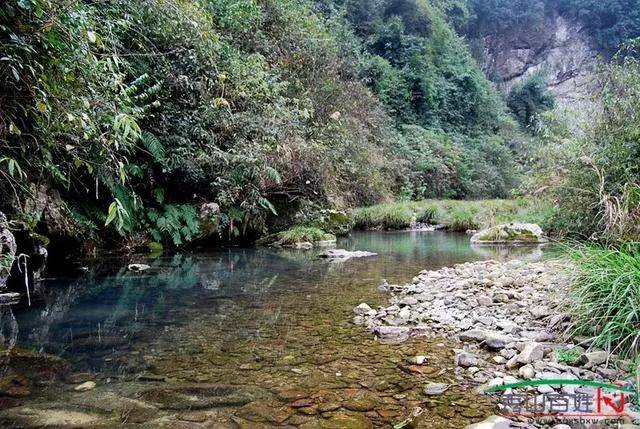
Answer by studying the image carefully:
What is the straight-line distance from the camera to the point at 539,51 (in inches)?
1470

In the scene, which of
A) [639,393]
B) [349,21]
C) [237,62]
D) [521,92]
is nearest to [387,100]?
[349,21]

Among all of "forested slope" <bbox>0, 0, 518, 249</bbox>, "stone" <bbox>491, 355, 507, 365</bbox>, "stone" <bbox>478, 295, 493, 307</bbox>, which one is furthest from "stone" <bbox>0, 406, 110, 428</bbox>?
"stone" <bbox>478, 295, 493, 307</bbox>

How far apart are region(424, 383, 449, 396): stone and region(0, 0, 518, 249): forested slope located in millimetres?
2179

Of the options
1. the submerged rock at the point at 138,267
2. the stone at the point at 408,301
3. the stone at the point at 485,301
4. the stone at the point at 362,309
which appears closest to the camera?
the stone at the point at 485,301

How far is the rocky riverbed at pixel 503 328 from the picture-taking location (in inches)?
93.4

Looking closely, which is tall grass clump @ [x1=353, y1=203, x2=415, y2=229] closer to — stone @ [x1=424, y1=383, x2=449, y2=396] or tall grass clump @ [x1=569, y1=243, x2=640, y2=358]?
tall grass clump @ [x1=569, y1=243, x2=640, y2=358]

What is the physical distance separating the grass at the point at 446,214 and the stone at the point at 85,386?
1311cm

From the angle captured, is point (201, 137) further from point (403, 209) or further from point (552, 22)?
point (552, 22)

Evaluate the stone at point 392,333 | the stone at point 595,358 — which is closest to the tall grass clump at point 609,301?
the stone at point 595,358

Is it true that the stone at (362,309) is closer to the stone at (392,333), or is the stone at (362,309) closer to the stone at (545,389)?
the stone at (392,333)

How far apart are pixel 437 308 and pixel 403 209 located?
40.3 feet

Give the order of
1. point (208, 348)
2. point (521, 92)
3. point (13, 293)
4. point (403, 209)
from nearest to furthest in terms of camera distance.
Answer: point (208, 348) < point (13, 293) < point (403, 209) < point (521, 92)

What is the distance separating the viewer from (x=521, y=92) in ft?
109

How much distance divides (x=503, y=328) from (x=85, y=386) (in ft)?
9.47
